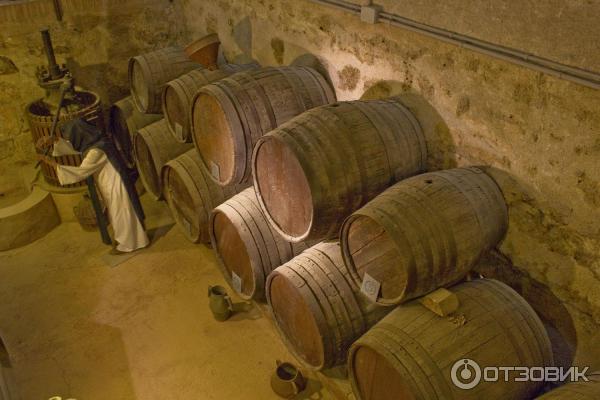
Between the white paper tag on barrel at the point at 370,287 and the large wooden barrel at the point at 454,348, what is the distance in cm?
14

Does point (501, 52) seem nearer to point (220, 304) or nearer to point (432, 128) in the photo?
point (432, 128)

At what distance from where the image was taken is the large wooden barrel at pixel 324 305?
10.4ft

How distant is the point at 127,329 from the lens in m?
4.45

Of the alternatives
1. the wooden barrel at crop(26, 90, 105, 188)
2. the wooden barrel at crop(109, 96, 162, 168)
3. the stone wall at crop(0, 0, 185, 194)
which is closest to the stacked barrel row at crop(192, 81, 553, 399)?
the wooden barrel at crop(109, 96, 162, 168)

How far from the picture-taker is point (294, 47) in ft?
14.6

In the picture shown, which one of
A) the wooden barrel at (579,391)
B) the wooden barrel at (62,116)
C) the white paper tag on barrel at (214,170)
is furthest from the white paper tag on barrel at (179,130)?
the wooden barrel at (579,391)

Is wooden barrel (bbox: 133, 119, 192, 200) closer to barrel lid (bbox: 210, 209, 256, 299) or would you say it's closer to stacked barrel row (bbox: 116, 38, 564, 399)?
stacked barrel row (bbox: 116, 38, 564, 399)

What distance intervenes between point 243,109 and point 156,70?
1.69 meters

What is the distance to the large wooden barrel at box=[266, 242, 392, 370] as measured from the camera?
3.16 metres

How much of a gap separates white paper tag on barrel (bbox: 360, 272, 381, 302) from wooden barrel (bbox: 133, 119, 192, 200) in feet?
8.94

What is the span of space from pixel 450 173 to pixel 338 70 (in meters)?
1.46

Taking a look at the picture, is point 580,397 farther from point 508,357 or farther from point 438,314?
point 438,314

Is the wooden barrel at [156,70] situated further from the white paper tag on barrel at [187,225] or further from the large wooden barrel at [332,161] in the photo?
the large wooden barrel at [332,161]

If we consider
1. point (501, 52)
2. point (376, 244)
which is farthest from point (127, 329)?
point (501, 52)
